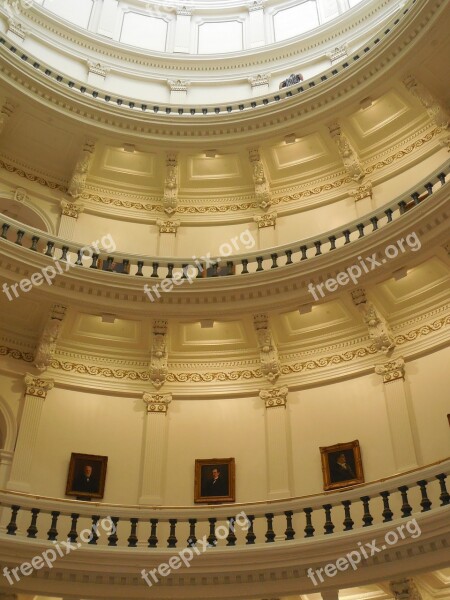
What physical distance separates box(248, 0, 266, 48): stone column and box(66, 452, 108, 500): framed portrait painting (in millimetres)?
14441

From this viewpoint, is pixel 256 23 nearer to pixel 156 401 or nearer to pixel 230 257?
pixel 230 257

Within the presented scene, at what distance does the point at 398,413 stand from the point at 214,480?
3881 mm

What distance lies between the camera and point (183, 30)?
22.2 metres

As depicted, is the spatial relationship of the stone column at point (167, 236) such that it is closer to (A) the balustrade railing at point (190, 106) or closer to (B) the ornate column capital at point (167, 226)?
(B) the ornate column capital at point (167, 226)

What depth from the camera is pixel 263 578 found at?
986cm

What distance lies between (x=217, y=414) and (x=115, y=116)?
26.1ft

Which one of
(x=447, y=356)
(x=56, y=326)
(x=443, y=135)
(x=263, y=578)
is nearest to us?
(x=263, y=578)

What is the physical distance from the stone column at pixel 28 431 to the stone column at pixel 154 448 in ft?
7.09

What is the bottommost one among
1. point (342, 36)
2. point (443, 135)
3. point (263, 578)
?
point (263, 578)

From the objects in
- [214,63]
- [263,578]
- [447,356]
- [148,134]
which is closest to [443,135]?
[447,356]

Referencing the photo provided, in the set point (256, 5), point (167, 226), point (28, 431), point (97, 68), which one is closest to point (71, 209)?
point (167, 226)

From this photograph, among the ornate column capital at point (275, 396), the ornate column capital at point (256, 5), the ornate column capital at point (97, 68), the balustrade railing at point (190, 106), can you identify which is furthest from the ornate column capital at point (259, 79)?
the ornate column capital at point (275, 396)

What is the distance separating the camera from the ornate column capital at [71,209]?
55.6ft

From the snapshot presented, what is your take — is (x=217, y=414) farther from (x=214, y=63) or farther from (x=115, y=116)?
(x=214, y=63)
